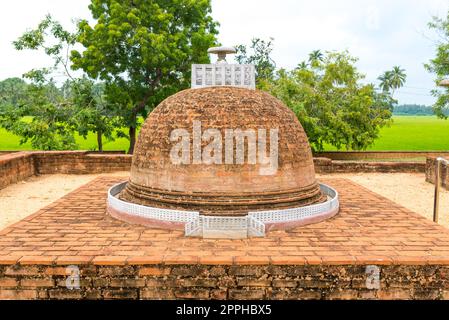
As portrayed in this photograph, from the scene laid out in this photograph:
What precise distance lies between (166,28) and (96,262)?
10957 millimetres

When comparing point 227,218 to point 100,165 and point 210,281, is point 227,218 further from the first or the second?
point 100,165

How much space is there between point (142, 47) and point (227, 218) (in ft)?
29.8

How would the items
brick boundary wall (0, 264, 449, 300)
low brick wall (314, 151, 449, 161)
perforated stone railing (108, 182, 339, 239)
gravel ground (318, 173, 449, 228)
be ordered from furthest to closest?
low brick wall (314, 151, 449, 161) → gravel ground (318, 173, 449, 228) → perforated stone railing (108, 182, 339, 239) → brick boundary wall (0, 264, 449, 300)

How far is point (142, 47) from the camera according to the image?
13023 millimetres

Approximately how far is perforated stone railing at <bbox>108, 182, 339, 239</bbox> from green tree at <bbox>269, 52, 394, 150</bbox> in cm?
963

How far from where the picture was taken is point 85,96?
49.9 feet

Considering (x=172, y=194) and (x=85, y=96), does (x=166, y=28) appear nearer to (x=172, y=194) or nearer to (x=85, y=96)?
(x=85, y=96)

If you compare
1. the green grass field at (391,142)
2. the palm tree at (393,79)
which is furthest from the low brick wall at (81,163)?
the palm tree at (393,79)

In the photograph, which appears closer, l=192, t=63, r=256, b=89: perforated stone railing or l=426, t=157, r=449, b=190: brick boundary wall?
l=192, t=63, r=256, b=89: perforated stone railing

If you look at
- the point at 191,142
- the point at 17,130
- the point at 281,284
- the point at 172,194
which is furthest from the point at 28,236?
the point at 17,130

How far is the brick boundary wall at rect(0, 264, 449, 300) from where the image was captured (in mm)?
4527

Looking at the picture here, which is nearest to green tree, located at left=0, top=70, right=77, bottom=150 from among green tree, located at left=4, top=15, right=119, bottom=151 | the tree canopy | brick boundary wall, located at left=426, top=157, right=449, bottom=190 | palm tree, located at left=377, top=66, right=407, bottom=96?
green tree, located at left=4, top=15, right=119, bottom=151

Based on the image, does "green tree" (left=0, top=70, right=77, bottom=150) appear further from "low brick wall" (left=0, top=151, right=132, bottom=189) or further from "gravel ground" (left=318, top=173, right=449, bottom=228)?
"gravel ground" (left=318, top=173, right=449, bottom=228)
